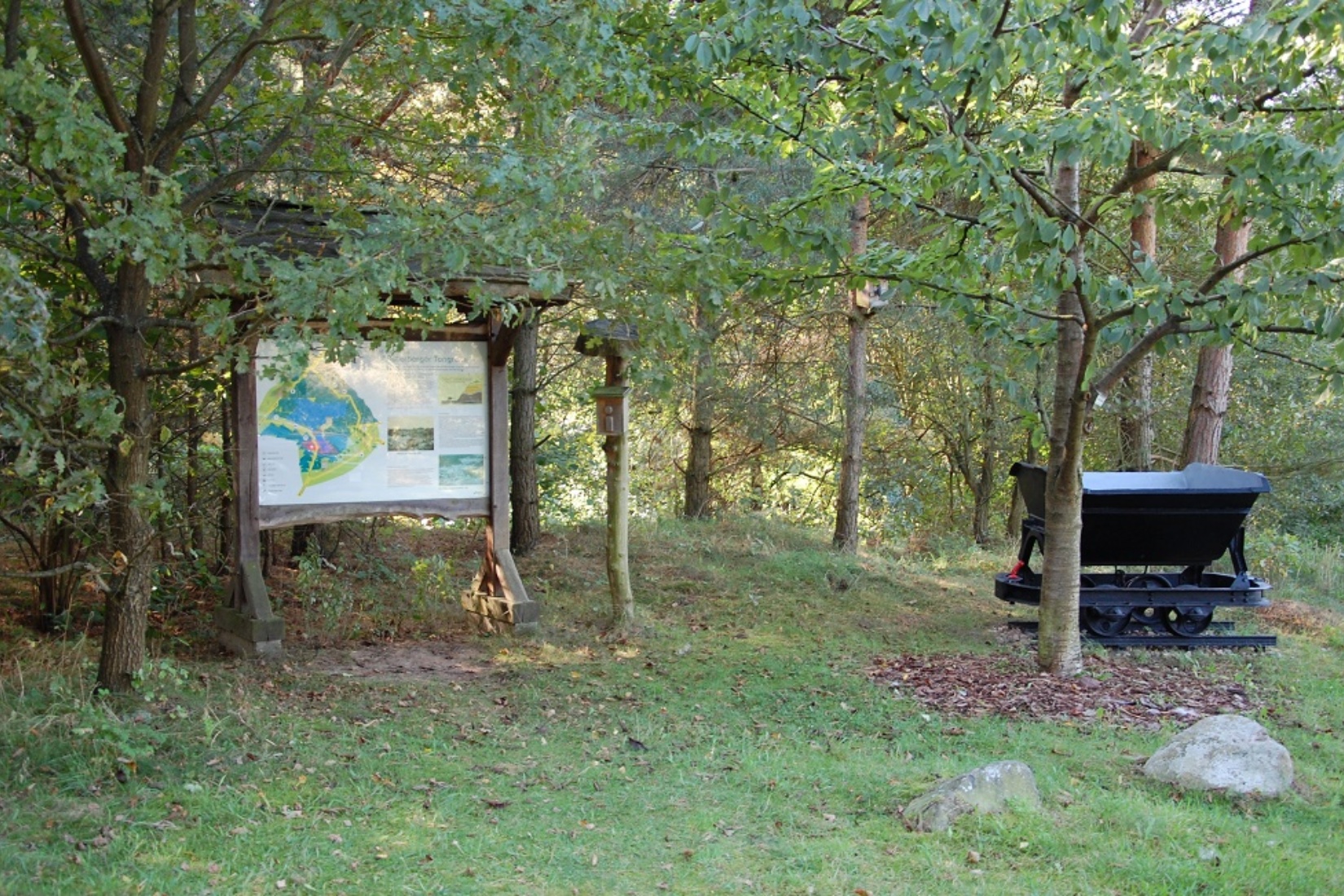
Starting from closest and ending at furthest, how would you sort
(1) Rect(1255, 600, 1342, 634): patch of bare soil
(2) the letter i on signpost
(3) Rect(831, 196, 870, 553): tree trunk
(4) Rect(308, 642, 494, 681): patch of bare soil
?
(4) Rect(308, 642, 494, 681): patch of bare soil < (2) the letter i on signpost < (1) Rect(1255, 600, 1342, 634): patch of bare soil < (3) Rect(831, 196, 870, 553): tree trunk

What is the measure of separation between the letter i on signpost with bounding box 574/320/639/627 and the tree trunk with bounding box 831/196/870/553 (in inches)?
170

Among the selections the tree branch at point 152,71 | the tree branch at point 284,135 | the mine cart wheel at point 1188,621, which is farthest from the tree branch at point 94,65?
the mine cart wheel at point 1188,621

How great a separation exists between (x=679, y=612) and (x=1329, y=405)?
1155 cm

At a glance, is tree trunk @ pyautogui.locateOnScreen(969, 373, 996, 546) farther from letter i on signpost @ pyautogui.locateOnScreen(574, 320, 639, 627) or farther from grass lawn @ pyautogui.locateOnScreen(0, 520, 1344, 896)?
letter i on signpost @ pyautogui.locateOnScreen(574, 320, 639, 627)

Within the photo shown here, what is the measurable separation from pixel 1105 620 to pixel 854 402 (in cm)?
448

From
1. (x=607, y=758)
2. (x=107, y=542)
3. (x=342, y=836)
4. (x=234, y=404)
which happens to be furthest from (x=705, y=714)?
(x=234, y=404)

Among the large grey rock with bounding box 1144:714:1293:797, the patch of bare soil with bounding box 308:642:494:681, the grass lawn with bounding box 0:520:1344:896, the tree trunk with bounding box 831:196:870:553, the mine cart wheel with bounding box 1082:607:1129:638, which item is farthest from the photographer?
the tree trunk with bounding box 831:196:870:553

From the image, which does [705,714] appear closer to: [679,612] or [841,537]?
[679,612]

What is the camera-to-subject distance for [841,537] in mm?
13609

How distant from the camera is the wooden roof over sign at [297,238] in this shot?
7258 millimetres

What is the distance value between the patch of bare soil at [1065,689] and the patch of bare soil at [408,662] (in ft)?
9.47


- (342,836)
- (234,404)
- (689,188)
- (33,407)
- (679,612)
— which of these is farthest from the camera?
(689,188)

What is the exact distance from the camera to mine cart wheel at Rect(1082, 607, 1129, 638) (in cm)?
910

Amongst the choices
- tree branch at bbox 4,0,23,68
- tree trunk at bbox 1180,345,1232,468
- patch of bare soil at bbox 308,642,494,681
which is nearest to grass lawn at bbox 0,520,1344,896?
patch of bare soil at bbox 308,642,494,681
